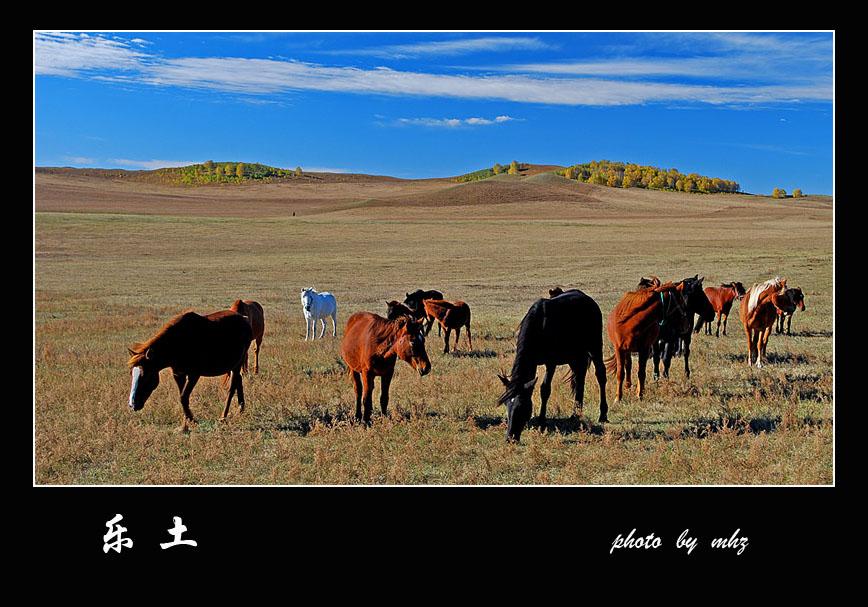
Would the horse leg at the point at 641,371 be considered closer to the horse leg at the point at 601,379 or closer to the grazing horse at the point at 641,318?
the grazing horse at the point at 641,318

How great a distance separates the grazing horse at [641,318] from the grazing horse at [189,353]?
5709 millimetres

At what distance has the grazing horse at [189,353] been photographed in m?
9.11

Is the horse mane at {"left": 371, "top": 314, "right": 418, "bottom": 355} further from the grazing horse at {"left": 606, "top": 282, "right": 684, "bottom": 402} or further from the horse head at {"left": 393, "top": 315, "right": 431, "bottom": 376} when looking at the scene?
the grazing horse at {"left": 606, "top": 282, "right": 684, "bottom": 402}

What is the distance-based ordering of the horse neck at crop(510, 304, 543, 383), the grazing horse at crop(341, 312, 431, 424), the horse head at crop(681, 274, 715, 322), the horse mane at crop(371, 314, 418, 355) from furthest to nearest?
the horse head at crop(681, 274, 715, 322)
the horse mane at crop(371, 314, 418, 355)
the horse neck at crop(510, 304, 543, 383)
the grazing horse at crop(341, 312, 431, 424)

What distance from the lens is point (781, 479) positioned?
320 inches

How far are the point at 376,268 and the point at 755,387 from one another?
110ft

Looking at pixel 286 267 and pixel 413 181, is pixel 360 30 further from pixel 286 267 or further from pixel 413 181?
pixel 413 181

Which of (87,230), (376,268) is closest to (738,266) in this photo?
(376,268)

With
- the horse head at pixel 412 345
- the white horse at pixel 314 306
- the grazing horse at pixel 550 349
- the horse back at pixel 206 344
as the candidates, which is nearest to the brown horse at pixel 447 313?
the white horse at pixel 314 306

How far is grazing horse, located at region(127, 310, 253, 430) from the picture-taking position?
911 cm

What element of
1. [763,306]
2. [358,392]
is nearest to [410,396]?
[358,392]

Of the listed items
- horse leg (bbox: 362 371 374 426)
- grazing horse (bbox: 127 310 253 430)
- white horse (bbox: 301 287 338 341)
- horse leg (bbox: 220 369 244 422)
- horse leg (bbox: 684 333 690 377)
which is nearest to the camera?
grazing horse (bbox: 127 310 253 430)

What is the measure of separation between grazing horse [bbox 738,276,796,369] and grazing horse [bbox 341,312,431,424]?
7.84 metres

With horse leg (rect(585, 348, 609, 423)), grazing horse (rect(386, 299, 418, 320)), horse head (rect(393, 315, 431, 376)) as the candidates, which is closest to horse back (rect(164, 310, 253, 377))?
grazing horse (rect(386, 299, 418, 320))
